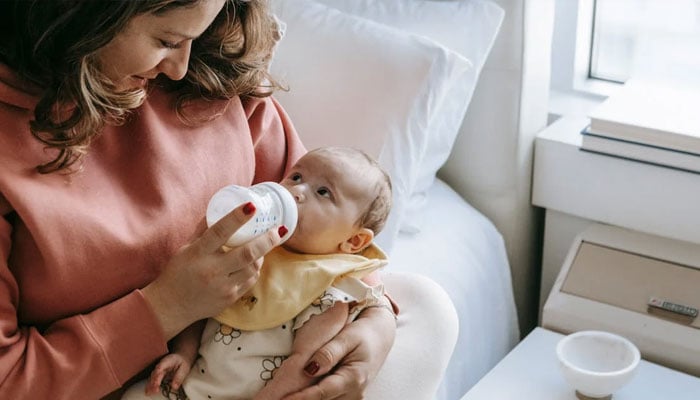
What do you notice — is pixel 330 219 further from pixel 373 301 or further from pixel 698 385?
pixel 698 385

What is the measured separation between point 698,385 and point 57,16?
1.15 m

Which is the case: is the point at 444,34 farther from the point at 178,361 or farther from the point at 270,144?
the point at 178,361

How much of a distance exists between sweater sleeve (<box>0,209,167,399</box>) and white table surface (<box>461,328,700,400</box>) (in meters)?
0.61

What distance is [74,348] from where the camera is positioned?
1160 millimetres

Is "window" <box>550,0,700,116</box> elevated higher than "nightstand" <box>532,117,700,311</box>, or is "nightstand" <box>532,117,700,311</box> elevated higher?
"window" <box>550,0,700,116</box>

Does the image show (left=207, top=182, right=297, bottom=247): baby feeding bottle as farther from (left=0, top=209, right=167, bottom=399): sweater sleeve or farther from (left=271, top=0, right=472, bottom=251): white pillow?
(left=271, top=0, right=472, bottom=251): white pillow

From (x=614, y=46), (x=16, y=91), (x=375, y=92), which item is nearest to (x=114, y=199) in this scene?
(x=16, y=91)

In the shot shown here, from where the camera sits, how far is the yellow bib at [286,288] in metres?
1.22

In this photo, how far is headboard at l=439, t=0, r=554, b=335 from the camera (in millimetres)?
1789

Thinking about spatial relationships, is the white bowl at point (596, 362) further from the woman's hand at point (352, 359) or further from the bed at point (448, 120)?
the woman's hand at point (352, 359)

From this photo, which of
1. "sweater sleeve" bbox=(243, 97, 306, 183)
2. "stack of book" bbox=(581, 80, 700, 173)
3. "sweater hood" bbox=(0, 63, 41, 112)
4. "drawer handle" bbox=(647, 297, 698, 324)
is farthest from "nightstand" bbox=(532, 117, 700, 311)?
"sweater hood" bbox=(0, 63, 41, 112)

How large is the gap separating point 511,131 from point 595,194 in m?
0.19

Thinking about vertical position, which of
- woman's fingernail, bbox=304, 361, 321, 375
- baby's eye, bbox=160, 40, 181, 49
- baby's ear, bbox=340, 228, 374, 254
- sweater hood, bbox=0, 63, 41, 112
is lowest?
woman's fingernail, bbox=304, 361, 321, 375

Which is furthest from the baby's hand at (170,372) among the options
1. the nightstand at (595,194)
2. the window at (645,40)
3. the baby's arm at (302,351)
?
the window at (645,40)
